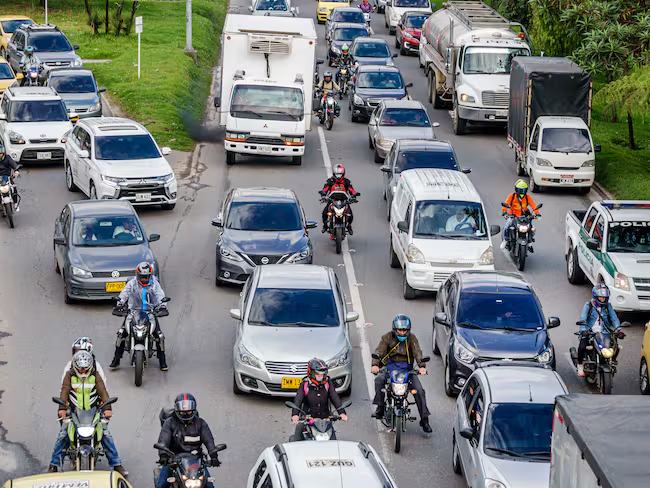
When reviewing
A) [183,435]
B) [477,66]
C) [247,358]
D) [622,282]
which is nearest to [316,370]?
[183,435]

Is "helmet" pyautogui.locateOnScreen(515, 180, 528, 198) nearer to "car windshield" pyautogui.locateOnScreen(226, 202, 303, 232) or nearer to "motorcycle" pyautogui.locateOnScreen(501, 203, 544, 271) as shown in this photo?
"motorcycle" pyautogui.locateOnScreen(501, 203, 544, 271)

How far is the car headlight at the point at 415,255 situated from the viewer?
22453 mm

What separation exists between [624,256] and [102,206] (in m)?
9.38

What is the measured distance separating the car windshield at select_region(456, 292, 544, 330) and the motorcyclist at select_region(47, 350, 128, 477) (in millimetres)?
5910

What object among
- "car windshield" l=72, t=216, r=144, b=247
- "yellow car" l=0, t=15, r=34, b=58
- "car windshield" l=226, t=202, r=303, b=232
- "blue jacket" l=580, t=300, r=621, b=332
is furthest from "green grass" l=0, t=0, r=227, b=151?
"blue jacket" l=580, t=300, r=621, b=332

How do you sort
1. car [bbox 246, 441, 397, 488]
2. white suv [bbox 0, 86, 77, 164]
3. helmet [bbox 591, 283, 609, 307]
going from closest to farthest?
car [bbox 246, 441, 397, 488] < helmet [bbox 591, 283, 609, 307] < white suv [bbox 0, 86, 77, 164]

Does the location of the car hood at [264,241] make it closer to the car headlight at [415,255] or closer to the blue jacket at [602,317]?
the car headlight at [415,255]

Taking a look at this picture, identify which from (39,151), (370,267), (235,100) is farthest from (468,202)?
(39,151)

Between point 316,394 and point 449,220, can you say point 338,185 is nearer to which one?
→ point 449,220

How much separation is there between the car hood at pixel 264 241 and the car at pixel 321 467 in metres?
11.0

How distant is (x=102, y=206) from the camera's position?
76.1 feet

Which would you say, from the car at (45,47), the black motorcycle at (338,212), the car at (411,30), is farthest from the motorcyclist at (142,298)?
the car at (411,30)

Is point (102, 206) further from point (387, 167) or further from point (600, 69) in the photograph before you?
point (600, 69)

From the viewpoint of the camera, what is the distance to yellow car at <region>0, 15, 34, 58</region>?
164 feet
